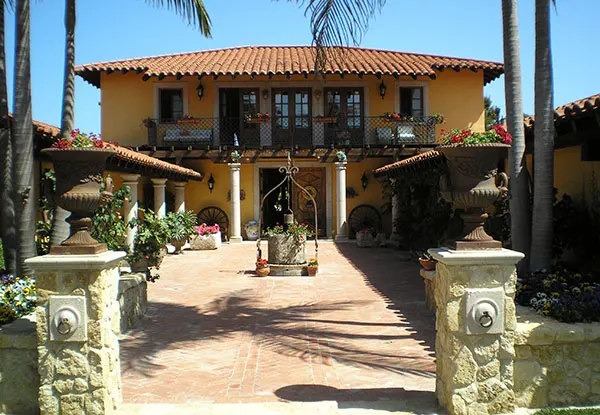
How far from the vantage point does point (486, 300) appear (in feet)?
13.1

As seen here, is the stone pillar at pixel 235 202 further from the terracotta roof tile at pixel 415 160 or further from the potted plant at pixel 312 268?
the potted plant at pixel 312 268

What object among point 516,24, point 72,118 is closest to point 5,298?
point 72,118

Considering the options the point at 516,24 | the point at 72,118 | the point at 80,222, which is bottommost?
the point at 80,222

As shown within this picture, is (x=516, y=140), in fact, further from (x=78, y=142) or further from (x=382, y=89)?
(x=382, y=89)

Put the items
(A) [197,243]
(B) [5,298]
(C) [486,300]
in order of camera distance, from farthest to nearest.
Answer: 1. (A) [197,243]
2. (B) [5,298]
3. (C) [486,300]

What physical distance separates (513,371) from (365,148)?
46.8 feet

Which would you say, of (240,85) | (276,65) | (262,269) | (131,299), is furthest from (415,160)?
(240,85)

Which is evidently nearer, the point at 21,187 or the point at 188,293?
the point at 21,187

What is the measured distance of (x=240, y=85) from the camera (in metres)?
19.1

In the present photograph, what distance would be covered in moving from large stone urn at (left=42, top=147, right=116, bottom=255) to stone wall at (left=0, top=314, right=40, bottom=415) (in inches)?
32.7

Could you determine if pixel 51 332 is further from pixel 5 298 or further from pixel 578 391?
pixel 578 391

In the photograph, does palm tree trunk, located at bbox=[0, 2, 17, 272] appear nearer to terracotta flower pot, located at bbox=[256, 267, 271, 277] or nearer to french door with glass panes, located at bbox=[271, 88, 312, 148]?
terracotta flower pot, located at bbox=[256, 267, 271, 277]

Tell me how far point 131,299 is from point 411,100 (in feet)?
50.0

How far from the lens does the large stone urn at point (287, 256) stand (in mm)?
11219
